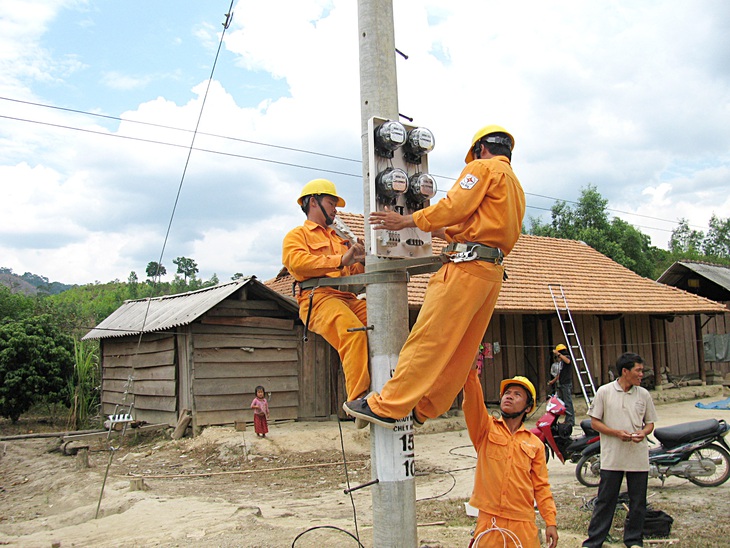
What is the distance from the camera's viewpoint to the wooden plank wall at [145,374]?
43.8 ft

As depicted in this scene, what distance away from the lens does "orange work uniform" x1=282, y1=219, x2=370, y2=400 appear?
3613 millimetres

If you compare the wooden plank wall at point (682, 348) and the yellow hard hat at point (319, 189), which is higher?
the yellow hard hat at point (319, 189)

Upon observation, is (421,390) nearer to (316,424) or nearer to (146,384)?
(316,424)

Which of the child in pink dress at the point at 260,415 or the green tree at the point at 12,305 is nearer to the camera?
the child in pink dress at the point at 260,415

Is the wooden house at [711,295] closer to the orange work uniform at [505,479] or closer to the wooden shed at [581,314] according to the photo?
the wooden shed at [581,314]

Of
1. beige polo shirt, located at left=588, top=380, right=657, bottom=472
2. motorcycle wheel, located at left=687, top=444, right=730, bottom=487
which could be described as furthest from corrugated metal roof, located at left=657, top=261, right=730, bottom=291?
beige polo shirt, located at left=588, top=380, right=657, bottom=472

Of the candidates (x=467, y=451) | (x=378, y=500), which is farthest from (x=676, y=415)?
(x=378, y=500)

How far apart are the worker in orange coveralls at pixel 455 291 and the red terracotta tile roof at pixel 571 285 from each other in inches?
375

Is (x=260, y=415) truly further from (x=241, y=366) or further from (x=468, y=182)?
(x=468, y=182)

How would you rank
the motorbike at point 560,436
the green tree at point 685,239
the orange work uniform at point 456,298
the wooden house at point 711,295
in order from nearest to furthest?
the orange work uniform at point 456,298
the motorbike at point 560,436
the wooden house at point 711,295
the green tree at point 685,239

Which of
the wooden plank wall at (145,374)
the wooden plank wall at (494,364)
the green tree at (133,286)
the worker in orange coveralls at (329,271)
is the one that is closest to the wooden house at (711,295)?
the wooden plank wall at (494,364)

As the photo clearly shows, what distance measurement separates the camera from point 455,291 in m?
3.27

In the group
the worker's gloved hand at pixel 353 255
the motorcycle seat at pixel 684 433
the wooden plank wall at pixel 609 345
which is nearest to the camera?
the worker's gloved hand at pixel 353 255

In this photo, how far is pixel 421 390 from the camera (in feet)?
10.5
